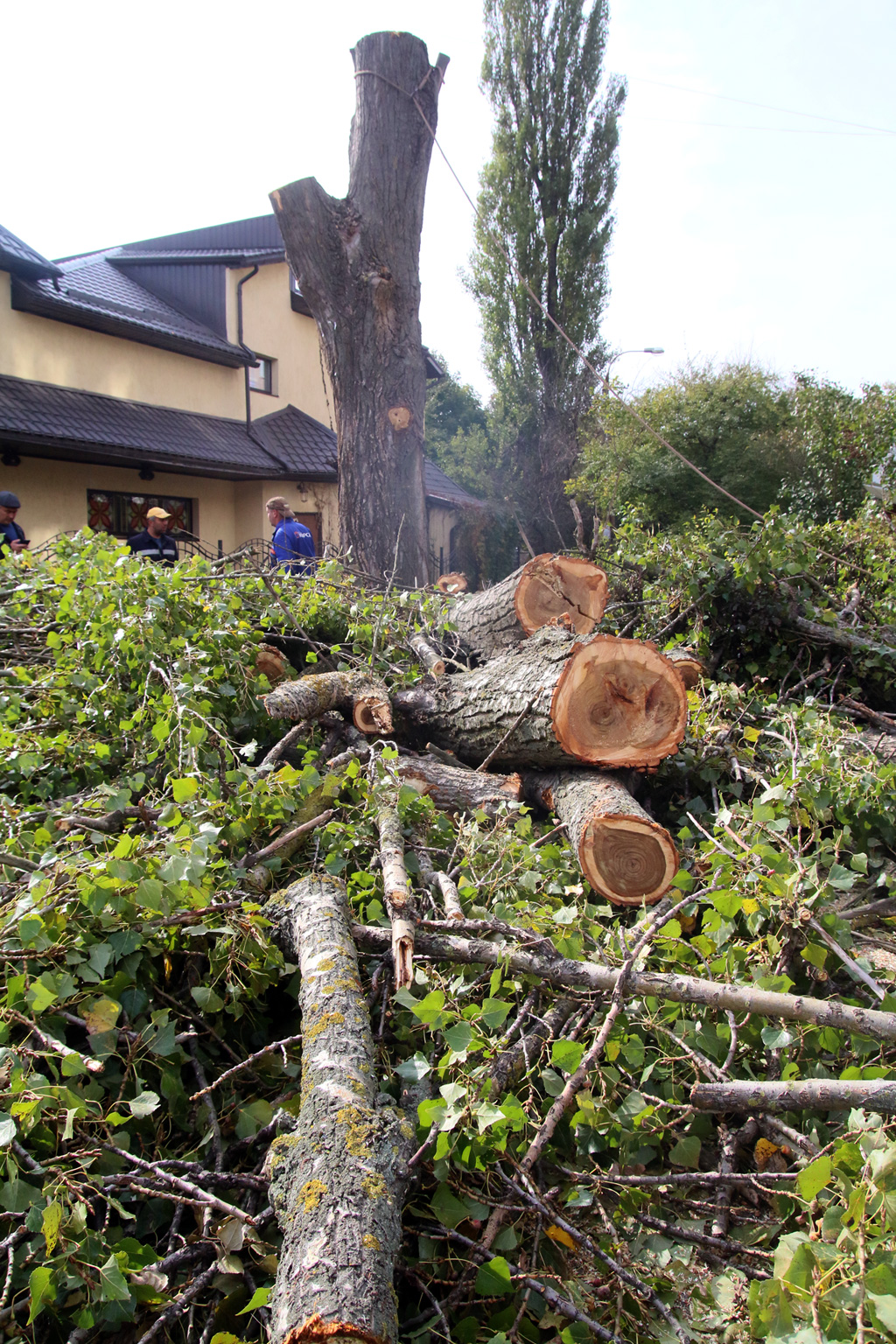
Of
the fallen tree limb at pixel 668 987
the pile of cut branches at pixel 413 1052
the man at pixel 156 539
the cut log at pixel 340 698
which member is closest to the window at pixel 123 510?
the man at pixel 156 539

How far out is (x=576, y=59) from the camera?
70.3 ft

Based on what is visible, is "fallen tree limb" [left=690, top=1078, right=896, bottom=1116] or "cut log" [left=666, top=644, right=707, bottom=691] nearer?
"fallen tree limb" [left=690, top=1078, right=896, bottom=1116]

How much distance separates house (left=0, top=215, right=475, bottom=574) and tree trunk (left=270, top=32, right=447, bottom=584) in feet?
5.01

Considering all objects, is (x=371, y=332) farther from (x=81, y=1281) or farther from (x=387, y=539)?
(x=81, y=1281)

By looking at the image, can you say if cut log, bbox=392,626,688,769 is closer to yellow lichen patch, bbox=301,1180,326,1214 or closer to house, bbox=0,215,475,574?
yellow lichen patch, bbox=301,1180,326,1214

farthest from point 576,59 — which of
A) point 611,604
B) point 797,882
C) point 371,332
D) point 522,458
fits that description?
point 797,882

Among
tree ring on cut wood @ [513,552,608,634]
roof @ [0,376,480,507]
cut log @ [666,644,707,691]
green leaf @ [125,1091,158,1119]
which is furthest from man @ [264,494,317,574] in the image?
green leaf @ [125,1091,158,1119]

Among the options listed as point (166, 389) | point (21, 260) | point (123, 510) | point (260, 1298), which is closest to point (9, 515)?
point (260, 1298)

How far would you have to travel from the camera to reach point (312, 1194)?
120cm

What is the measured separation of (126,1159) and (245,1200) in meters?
0.25

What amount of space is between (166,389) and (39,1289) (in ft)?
43.9

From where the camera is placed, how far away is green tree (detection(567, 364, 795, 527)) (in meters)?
15.0

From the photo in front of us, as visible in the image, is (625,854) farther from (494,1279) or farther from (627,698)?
(494,1279)

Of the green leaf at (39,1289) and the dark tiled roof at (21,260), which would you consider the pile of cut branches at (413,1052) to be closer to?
the green leaf at (39,1289)
